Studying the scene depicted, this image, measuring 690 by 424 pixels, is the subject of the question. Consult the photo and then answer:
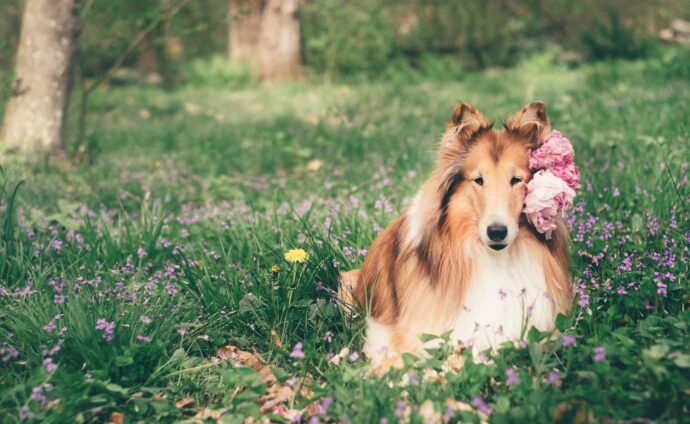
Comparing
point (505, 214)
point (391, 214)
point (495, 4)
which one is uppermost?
point (495, 4)

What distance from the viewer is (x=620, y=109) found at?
698 centimetres

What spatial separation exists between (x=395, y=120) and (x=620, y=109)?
9.21ft

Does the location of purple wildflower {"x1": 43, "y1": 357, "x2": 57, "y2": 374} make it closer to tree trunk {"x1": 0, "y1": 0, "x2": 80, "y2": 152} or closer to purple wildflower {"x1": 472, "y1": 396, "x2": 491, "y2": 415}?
purple wildflower {"x1": 472, "y1": 396, "x2": 491, "y2": 415}

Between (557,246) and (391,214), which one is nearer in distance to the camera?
(557,246)

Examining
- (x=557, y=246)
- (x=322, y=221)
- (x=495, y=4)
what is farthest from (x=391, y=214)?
(x=495, y=4)

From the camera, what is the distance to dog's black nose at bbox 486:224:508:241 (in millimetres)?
2797

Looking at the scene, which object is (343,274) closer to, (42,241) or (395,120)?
(42,241)

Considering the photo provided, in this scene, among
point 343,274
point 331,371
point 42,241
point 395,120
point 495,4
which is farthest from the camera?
point 495,4

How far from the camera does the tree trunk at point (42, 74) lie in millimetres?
6758

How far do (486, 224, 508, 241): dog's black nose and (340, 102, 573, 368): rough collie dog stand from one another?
0.04 m

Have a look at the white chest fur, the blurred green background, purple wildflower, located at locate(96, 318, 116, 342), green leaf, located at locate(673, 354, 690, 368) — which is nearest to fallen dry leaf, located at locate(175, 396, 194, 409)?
purple wildflower, located at locate(96, 318, 116, 342)

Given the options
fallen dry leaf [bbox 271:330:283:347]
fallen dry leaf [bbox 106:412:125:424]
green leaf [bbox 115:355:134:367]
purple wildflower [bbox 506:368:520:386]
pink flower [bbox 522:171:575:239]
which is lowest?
fallen dry leaf [bbox 106:412:125:424]

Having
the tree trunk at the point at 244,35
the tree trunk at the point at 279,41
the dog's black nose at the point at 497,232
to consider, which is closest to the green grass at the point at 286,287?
the dog's black nose at the point at 497,232

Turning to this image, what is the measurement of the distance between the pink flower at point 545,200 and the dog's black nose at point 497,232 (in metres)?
0.17
